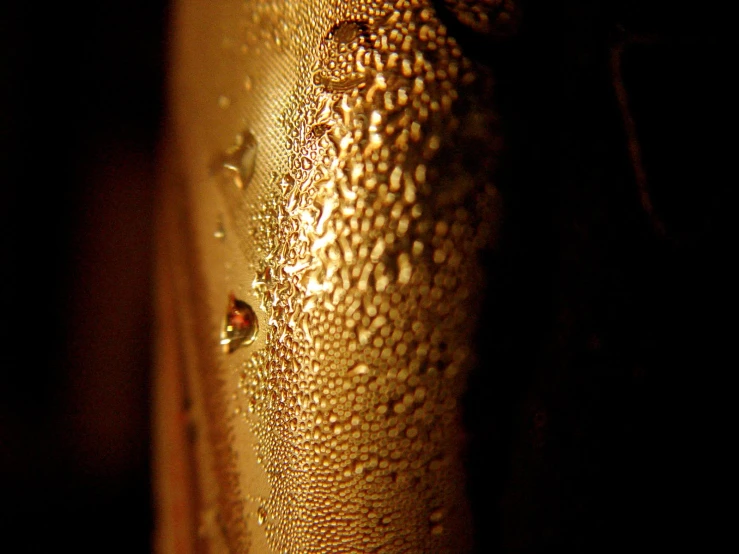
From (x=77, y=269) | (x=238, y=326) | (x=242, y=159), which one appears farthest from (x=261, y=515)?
(x=77, y=269)

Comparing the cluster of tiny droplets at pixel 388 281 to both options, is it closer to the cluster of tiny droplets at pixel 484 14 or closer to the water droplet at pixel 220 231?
the cluster of tiny droplets at pixel 484 14

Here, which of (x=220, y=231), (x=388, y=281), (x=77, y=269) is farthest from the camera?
(x=77, y=269)

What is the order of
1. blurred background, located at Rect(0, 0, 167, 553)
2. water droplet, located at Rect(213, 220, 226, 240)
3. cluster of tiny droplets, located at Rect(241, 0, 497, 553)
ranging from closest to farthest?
cluster of tiny droplets, located at Rect(241, 0, 497, 553) < water droplet, located at Rect(213, 220, 226, 240) < blurred background, located at Rect(0, 0, 167, 553)

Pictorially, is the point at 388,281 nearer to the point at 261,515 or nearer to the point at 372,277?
the point at 372,277

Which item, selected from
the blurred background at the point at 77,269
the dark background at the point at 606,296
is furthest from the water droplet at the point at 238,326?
the blurred background at the point at 77,269

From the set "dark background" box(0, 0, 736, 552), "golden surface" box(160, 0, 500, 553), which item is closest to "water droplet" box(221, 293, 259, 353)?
"golden surface" box(160, 0, 500, 553)

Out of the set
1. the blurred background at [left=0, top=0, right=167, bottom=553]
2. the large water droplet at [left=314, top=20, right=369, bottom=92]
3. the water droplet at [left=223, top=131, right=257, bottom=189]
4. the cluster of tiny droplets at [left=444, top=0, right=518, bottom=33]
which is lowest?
the blurred background at [left=0, top=0, right=167, bottom=553]

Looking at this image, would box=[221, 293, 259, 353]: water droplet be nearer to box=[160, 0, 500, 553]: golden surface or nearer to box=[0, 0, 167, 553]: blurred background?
box=[160, 0, 500, 553]: golden surface
